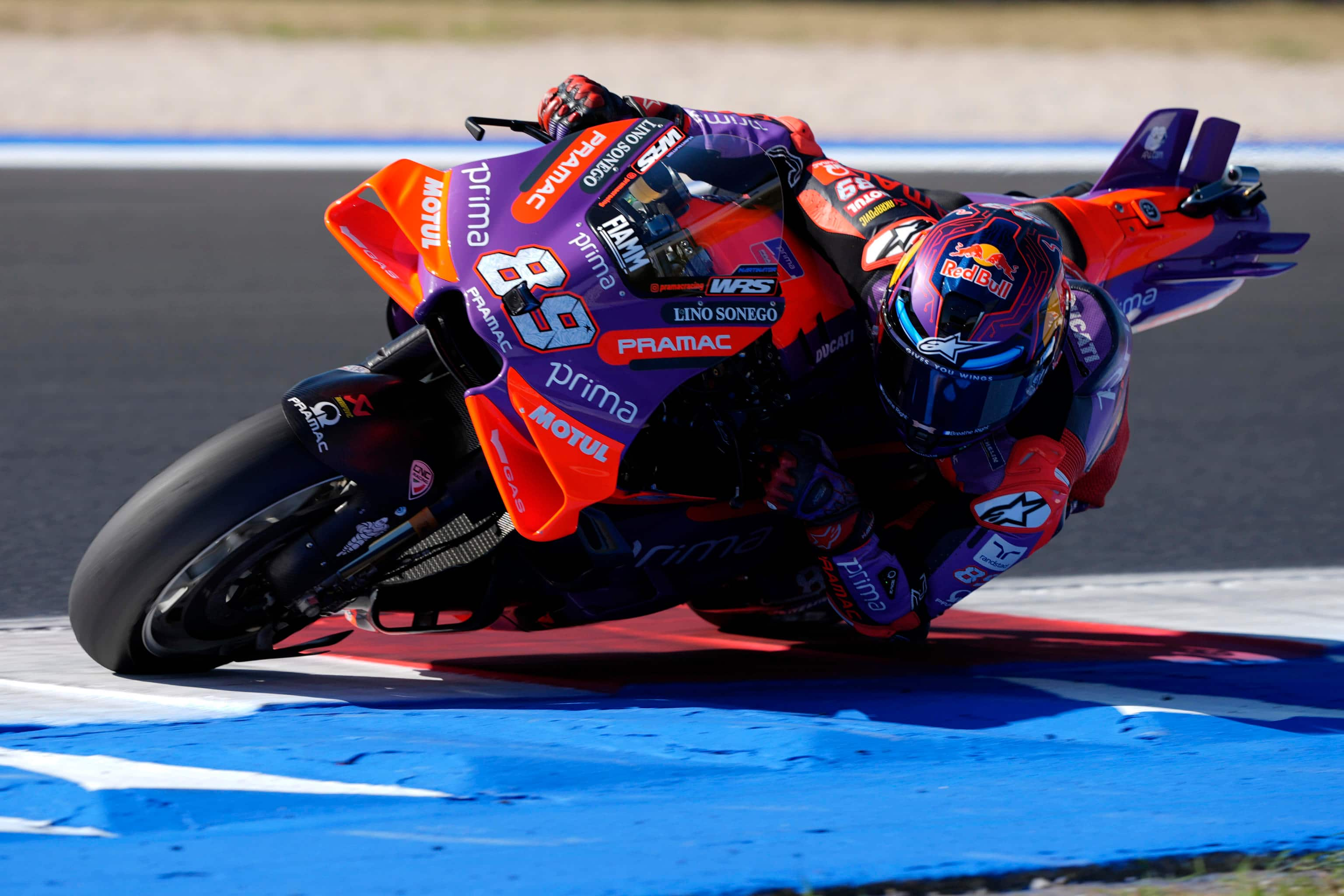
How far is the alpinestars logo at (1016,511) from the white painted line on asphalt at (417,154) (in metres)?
7.48

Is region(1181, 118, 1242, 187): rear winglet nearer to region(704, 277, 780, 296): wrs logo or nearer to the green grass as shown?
region(704, 277, 780, 296): wrs logo

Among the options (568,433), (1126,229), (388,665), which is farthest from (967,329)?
(388,665)

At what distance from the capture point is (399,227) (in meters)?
2.94

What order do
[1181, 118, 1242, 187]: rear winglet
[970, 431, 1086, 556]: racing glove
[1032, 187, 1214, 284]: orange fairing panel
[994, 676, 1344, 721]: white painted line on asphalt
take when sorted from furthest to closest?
[1181, 118, 1242, 187]: rear winglet → [1032, 187, 1214, 284]: orange fairing panel → [994, 676, 1344, 721]: white painted line on asphalt → [970, 431, 1086, 556]: racing glove

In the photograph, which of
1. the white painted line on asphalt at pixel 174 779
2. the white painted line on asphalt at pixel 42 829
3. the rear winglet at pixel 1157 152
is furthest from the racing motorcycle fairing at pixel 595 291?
the rear winglet at pixel 1157 152

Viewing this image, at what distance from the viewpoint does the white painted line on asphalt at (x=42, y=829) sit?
8.06 ft

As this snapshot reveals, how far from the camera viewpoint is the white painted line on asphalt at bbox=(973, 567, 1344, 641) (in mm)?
4207

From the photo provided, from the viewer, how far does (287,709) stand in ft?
10.1

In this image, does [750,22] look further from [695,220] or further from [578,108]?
[695,220]

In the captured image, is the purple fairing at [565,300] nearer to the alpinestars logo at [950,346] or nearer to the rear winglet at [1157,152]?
the alpinestars logo at [950,346]

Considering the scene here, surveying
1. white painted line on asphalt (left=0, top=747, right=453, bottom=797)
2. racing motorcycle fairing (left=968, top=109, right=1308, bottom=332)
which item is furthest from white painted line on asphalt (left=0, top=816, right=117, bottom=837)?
racing motorcycle fairing (left=968, top=109, right=1308, bottom=332)

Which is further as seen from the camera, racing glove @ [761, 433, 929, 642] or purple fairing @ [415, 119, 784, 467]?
racing glove @ [761, 433, 929, 642]

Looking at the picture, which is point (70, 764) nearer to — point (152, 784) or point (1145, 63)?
point (152, 784)

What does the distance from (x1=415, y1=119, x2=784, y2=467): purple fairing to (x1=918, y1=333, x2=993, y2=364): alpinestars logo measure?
1.08ft
